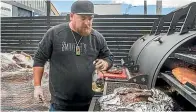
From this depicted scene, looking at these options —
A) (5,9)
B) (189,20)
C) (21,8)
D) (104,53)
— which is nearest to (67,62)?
(104,53)

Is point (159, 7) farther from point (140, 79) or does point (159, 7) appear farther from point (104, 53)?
point (104, 53)

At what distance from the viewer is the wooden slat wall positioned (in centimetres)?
652

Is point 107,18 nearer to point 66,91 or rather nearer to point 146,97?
point 66,91

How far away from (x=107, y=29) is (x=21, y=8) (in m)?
7.68

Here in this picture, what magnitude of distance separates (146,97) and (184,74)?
581 mm

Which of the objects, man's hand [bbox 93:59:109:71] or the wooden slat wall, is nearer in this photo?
man's hand [bbox 93:59:109:71]

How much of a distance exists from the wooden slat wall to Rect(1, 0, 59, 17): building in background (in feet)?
12.8

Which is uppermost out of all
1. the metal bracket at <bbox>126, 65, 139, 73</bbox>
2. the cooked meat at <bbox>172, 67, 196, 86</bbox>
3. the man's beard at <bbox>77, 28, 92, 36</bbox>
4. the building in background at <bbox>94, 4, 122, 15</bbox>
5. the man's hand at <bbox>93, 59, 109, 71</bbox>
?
the building in background at <bbox>94, 4, 122, 15</bbox>

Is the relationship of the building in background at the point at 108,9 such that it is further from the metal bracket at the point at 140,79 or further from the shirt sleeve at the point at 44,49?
the shirt sleeve at the point at 44,49

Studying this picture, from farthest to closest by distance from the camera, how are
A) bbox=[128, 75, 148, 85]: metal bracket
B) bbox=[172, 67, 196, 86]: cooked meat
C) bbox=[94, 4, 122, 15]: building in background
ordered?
bbox=[94, 4, 122, 15]: building in background, bbox=[128, 75, 148, 85]: metal bracket, bbox=[172, 67, 196, 86]: cooked meat

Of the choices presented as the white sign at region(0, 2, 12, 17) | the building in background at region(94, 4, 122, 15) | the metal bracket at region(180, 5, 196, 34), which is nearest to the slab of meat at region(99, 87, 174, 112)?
the metal bracket at region(180, 5, 196, 34)

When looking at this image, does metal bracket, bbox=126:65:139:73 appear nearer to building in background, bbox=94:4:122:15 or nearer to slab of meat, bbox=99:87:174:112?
slab of meat, bbox=99:87:174:112

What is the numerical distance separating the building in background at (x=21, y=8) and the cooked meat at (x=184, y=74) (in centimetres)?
923

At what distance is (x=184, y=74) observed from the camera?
2539mm
